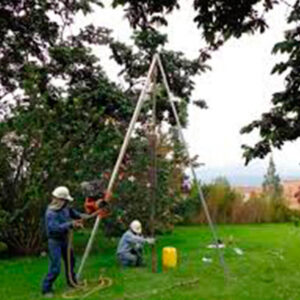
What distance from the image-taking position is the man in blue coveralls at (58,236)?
39.0 feet

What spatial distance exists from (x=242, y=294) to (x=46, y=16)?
39.7ft

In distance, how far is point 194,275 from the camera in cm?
1388

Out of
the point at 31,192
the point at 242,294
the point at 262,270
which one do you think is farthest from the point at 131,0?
the point at 31,192

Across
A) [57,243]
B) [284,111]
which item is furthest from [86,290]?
[284,111]

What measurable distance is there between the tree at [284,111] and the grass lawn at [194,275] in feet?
11.0

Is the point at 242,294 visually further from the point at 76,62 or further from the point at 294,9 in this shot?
the point at 76,62

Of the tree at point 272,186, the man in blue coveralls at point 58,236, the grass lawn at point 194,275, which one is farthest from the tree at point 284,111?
the tree at point 272,186

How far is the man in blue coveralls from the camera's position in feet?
39.0

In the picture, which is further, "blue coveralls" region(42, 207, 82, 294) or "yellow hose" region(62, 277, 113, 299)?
"blue coveralls" region(42, 207, 82, 294)

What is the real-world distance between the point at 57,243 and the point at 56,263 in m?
0.39

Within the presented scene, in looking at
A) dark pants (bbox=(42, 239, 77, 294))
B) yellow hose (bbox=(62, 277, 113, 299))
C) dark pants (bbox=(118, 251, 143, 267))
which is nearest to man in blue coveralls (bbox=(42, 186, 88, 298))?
dark pants (bbox=(42, 239, 77, 294))

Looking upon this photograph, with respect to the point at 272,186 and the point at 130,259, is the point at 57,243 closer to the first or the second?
the point at 130,259

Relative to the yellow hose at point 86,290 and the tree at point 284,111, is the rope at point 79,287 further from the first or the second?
the tree at point 284,111

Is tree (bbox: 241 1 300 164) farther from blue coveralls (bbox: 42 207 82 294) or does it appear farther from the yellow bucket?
the yellow bucket
